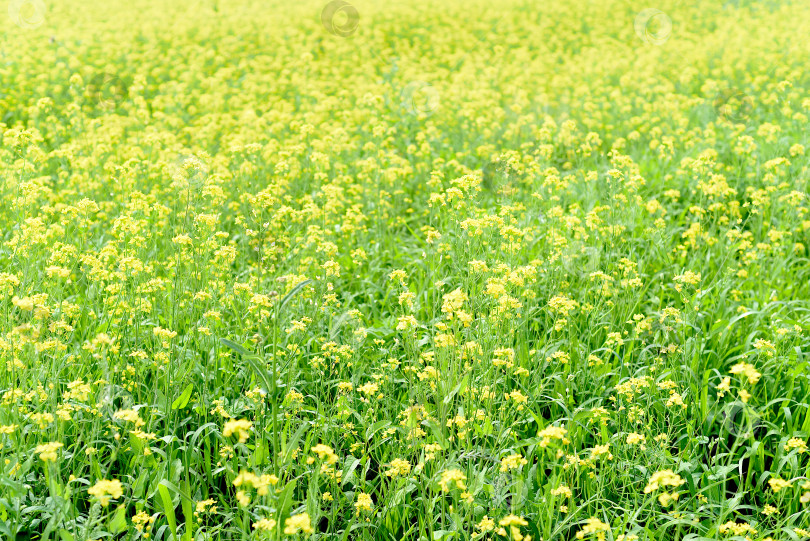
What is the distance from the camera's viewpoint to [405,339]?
3.99 meters

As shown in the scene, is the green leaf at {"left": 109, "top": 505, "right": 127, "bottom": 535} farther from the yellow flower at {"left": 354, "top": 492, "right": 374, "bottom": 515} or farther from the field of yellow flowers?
the yellow flower at {"left": 354, "top": 492, "right": 374, "bottom": 515}

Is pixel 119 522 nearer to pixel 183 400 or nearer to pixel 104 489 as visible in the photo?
pixel 104 489

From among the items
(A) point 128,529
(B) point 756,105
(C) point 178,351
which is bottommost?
(A) point 128,529

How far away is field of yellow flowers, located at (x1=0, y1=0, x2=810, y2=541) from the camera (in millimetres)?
3193

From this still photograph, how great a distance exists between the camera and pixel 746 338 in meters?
4.65

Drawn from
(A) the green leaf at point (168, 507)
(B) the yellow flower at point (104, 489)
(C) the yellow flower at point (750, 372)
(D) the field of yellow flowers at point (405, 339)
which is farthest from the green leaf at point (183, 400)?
(C) the yellow flower at point (750, 372)

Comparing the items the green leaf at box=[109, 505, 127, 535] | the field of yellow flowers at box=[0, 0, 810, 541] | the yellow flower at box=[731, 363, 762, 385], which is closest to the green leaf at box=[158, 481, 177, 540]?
the field of yellow flowers at box=[0, 0, 810, 541]

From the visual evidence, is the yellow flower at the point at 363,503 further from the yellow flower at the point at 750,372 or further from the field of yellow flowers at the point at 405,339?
the yellow flower at the point at 750,372

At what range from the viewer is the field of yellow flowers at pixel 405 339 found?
3.19 meters

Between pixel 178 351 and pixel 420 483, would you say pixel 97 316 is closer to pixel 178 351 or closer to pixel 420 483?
pixel 178 351

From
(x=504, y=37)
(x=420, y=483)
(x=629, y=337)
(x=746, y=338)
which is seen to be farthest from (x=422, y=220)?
(x=504, y=37)

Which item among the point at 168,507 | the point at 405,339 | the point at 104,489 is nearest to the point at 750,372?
the point at 405,339

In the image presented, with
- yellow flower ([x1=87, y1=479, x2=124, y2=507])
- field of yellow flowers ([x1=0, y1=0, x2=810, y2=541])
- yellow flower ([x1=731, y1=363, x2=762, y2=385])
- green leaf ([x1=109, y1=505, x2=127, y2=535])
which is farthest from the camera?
field of yellow flowers ([x1=0, y1=0, x2=810, y2=541])

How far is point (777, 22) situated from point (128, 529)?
15.4m
